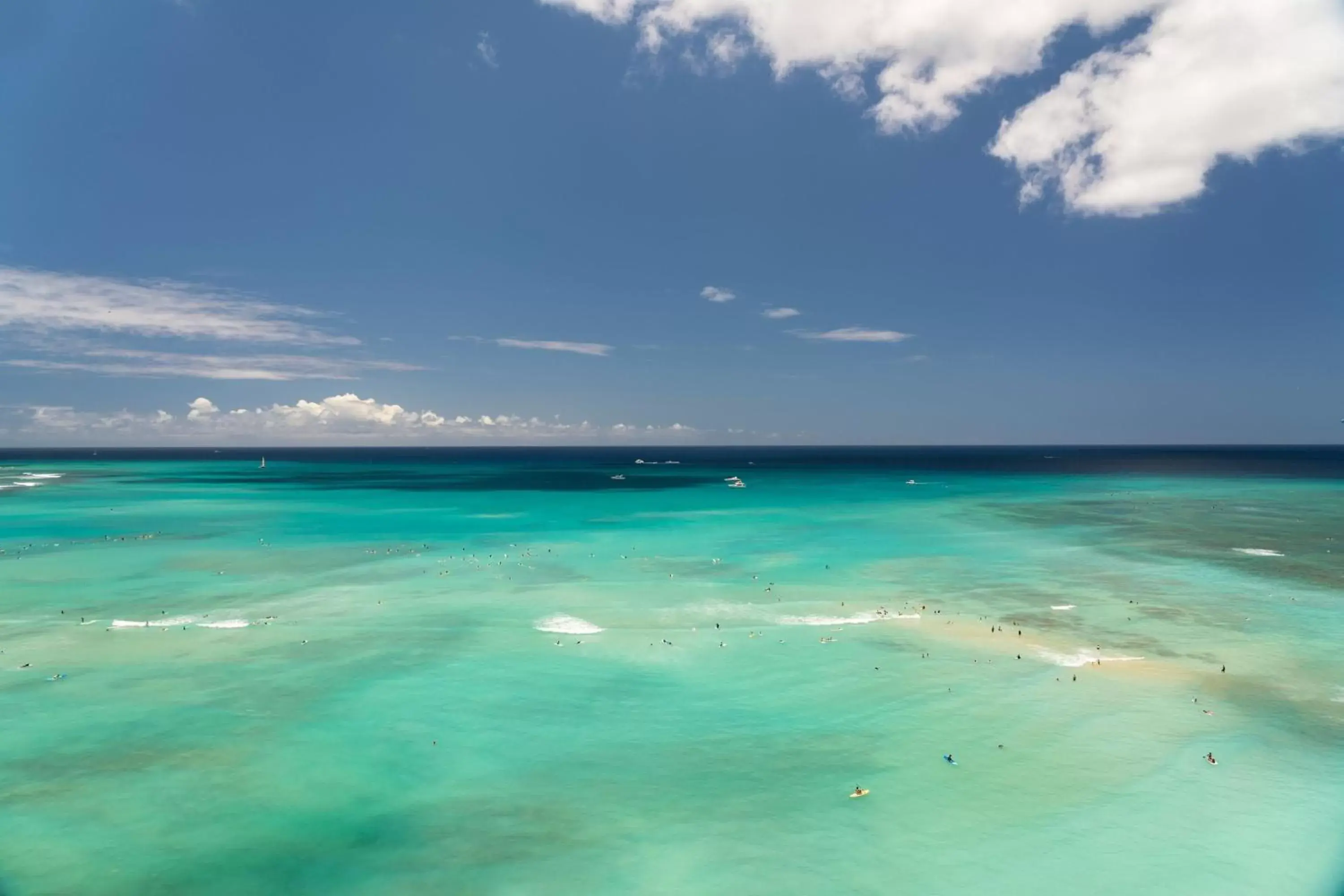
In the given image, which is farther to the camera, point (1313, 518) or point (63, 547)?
point (1313, 518)

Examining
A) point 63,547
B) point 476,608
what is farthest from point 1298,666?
point 63,547

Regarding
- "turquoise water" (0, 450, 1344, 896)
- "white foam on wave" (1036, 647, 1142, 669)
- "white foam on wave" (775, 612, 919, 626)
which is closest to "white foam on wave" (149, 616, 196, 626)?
"turquoise water" (0, 450, 1344, 896)

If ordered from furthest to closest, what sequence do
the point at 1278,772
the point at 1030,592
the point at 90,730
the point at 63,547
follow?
the point at 63,547, the point at 1030,592, the point at 90,730, the point at 1278,772

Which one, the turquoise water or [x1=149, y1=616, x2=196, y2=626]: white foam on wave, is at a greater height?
[x1=149, y1=616, x2=196, y2=626]: white foam on wave

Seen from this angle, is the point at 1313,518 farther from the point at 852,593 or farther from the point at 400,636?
the point at 400,636

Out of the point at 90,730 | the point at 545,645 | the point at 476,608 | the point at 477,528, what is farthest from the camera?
the point at 477,528

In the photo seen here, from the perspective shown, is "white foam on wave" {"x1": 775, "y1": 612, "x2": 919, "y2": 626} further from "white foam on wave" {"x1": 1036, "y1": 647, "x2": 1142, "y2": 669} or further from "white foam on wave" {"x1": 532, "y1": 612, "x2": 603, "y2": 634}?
"white foam on wave" {"x1": 532, "y1": 612, "x2": 603, "y2": 634}

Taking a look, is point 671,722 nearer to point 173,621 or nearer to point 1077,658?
point 1077,658

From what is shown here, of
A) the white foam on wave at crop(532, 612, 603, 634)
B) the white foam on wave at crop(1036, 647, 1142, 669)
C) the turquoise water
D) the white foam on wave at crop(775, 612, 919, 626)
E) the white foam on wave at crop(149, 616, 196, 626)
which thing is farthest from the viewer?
the white foam on wave at crop(775, 612, 919, 626)
